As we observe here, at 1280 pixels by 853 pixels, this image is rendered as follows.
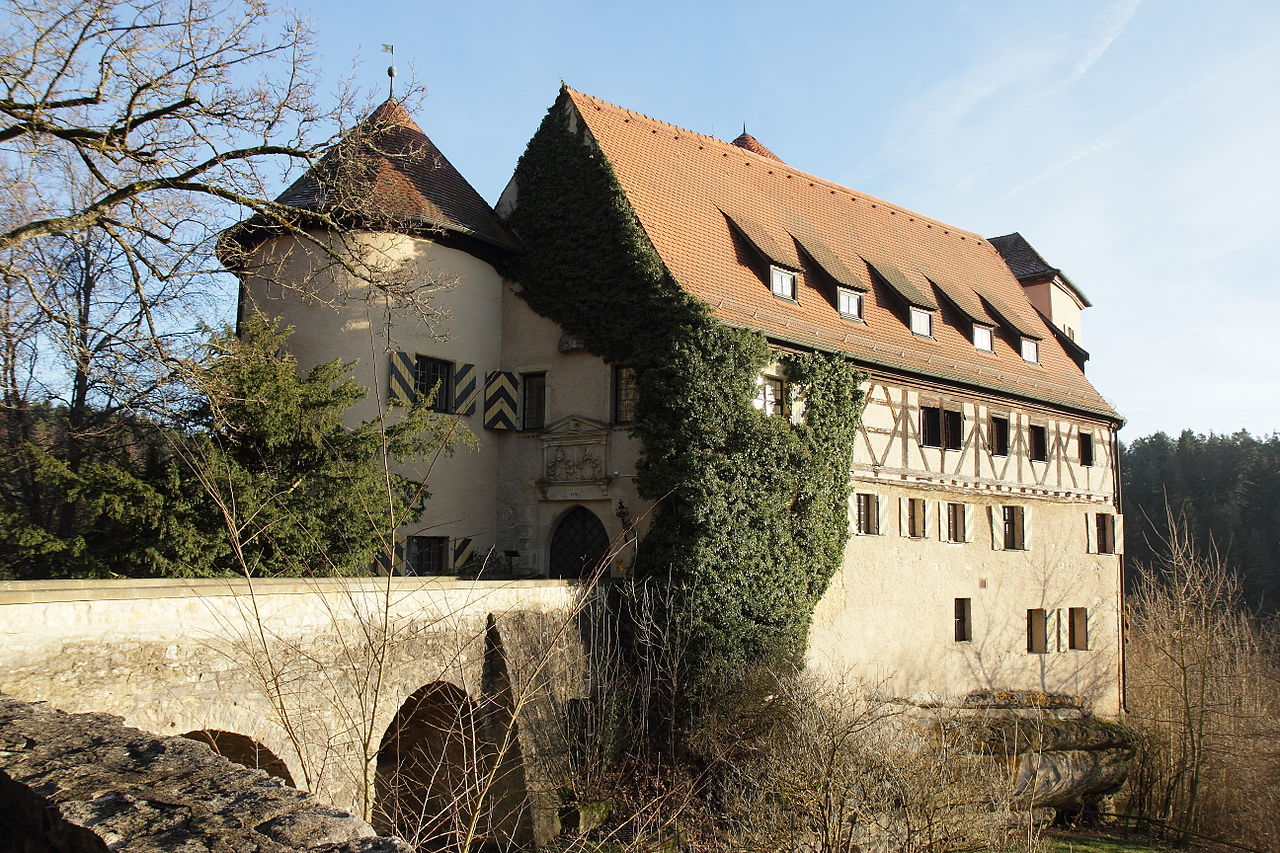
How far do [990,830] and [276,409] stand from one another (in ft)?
29.7

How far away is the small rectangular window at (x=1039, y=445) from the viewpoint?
2197 cm

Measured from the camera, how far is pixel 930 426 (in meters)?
19.4

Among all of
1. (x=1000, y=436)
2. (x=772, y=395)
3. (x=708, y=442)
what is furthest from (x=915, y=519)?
(x=708, y=442)

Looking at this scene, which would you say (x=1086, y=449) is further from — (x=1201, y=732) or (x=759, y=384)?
(x=759, y=384)

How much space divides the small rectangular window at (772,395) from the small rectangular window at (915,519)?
3.52 m

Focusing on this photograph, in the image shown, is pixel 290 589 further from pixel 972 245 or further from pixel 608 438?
pixel 972 245

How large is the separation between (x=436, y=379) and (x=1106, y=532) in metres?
15.2

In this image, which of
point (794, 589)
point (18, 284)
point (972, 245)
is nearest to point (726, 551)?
point (794, 589)

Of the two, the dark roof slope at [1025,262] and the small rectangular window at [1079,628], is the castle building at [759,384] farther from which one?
the dark roof slope at [1025,262]

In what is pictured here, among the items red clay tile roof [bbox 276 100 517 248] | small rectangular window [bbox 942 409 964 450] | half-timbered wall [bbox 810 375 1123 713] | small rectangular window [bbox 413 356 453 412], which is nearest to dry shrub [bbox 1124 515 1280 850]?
half-timbered wall [bbox 810 375 1123 713]

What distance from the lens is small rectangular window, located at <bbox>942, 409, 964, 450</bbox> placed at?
1977 cm

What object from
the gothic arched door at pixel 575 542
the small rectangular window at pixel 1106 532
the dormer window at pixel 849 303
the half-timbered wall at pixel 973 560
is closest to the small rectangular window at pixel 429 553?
the gothic arched door at pixel 575 542

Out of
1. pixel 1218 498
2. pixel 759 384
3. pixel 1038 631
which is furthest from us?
pixel 1218 498

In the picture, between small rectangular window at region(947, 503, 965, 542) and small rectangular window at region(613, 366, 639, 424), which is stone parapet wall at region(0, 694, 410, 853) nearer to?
small rectangular window at region(613, 366, 639, 424)
